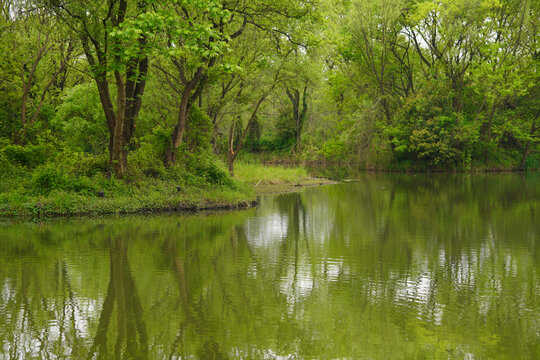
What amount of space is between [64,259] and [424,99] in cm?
3523

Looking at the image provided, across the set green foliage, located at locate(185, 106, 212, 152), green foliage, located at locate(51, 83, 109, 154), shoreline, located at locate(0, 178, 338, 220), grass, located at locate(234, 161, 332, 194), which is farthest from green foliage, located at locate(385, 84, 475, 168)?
green foliage, located at locate(51, 83, 109, 154)

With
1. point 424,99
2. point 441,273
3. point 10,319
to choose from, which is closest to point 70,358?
point 10,319

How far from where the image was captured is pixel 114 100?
83.7 feet

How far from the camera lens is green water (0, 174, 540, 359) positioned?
5938mm

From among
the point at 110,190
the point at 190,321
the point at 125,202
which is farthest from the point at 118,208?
the point at 190,321

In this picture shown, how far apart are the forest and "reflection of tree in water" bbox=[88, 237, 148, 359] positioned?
5.62 metres

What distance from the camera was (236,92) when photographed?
27.4 m

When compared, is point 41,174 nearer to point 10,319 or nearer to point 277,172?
point 10,319

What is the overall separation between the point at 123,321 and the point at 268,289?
243 centimetres

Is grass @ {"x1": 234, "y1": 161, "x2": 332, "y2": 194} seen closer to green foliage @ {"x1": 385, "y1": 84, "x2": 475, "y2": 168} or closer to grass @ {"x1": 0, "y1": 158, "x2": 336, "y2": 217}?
grass @ {"x1": 0, "y1": 158, "x2": 336, "y2": 217}

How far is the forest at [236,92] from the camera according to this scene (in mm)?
16531

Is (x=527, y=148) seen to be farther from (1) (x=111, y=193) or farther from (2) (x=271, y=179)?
(1) (x=111, y=193)

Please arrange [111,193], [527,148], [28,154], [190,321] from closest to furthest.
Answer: [190,321]
[111,193]
[28,154]
[527,148]

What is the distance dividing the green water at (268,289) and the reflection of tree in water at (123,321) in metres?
0.03
